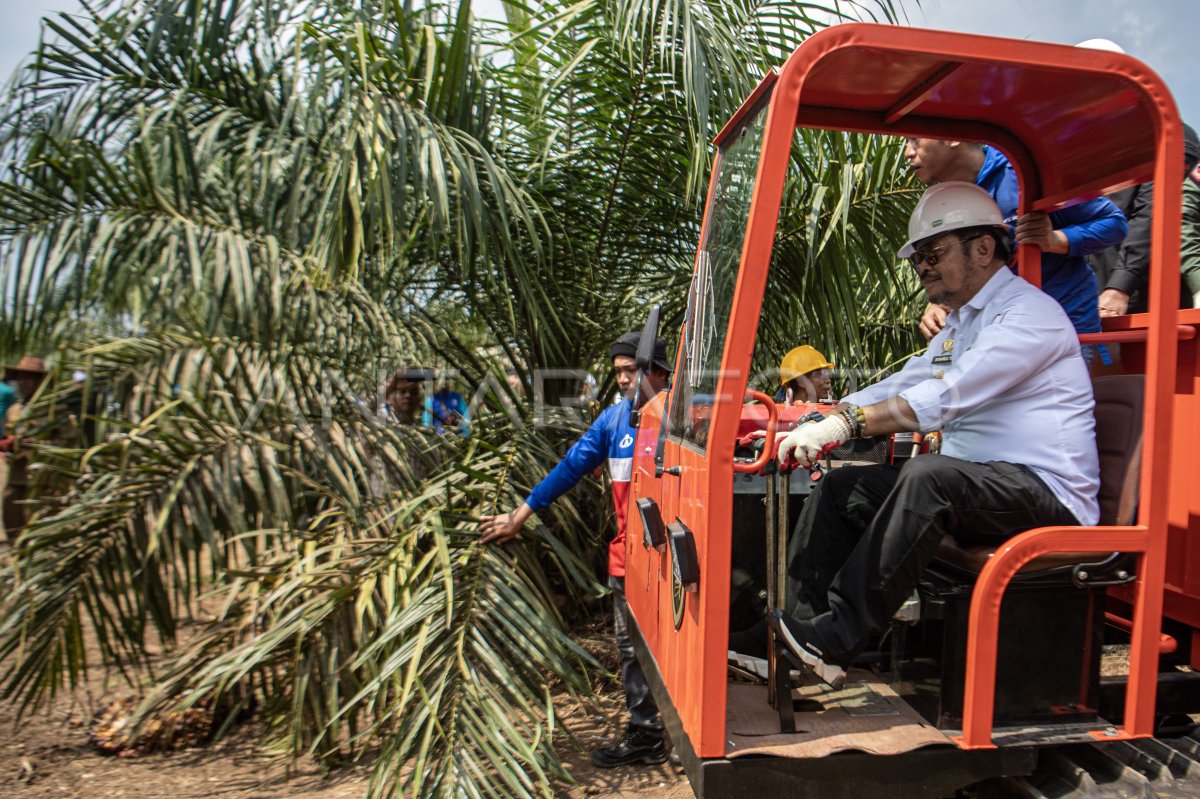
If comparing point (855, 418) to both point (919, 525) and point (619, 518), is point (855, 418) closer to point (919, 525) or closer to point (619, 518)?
point (919, 525)

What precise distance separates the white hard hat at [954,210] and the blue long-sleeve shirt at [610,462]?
1.47 m

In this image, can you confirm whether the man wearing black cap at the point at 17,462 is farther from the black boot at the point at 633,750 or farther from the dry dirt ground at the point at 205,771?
the black boot at the point at 633,750

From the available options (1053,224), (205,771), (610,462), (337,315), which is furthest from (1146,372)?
(205,771)

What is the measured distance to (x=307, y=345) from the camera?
397 cm

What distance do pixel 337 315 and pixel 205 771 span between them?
6.77 ft

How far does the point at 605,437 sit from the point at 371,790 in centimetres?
159

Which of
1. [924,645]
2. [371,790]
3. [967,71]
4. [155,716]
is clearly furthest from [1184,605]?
[155,716]

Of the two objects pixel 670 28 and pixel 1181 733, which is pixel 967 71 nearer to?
pixel 1181 733

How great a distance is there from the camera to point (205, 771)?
12.0 ft

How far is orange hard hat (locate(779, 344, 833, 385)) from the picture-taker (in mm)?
4410

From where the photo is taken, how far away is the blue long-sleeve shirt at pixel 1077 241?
282 centimetres

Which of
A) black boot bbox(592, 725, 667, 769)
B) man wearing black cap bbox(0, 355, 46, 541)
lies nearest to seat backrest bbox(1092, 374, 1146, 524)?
black boot bbox(592, 725, 667, 769)

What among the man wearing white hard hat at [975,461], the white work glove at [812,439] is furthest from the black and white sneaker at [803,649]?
the white work glove at [812,439]

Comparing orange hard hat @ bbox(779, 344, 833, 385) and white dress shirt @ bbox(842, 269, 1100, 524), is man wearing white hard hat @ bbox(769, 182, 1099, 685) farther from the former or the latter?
orange hard hat @ bbox(779, 344, 833, 385)
